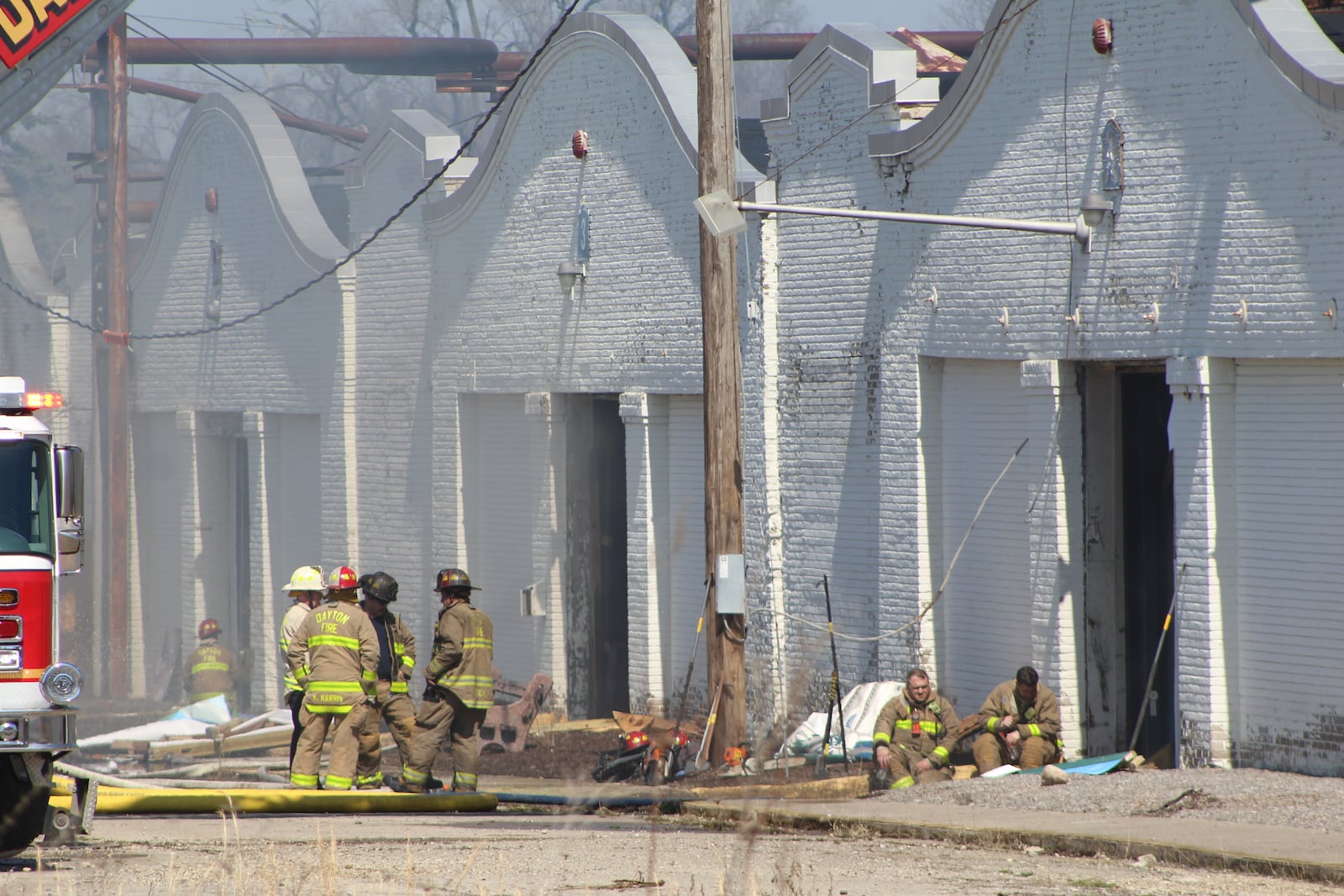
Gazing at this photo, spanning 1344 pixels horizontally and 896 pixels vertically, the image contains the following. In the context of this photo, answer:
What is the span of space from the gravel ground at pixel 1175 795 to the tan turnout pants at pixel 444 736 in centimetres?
300

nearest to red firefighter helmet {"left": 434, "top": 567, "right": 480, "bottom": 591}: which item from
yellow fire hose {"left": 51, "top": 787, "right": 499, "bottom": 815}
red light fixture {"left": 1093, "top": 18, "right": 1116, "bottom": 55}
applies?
yellow fire hose {"left": 51, "top": 787, "right": 499, "bottom": 815}

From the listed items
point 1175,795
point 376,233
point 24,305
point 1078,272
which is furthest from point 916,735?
point 24,305

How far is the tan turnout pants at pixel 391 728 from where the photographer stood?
43.7 feet

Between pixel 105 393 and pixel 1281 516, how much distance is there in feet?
60.0

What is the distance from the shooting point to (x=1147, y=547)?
14047 millimetres

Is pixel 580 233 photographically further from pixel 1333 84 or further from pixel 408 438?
pixel 1333 84

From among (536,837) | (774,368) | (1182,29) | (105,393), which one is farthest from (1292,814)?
(105,393)

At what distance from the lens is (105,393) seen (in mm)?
26125

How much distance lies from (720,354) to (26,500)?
576cm

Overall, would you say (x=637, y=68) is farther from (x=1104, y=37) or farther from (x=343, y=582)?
(x=343, y=582)

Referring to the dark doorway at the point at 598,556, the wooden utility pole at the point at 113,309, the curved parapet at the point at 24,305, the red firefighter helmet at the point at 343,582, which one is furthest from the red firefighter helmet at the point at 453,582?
the curved parapet at the point at 24,305

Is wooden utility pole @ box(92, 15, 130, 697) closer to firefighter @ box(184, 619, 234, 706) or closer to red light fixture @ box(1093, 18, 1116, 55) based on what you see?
firefighter @ box(184, 619, 234, 706)

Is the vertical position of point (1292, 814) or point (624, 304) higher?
point (624, 304)

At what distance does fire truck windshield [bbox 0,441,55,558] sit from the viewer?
953 cm
